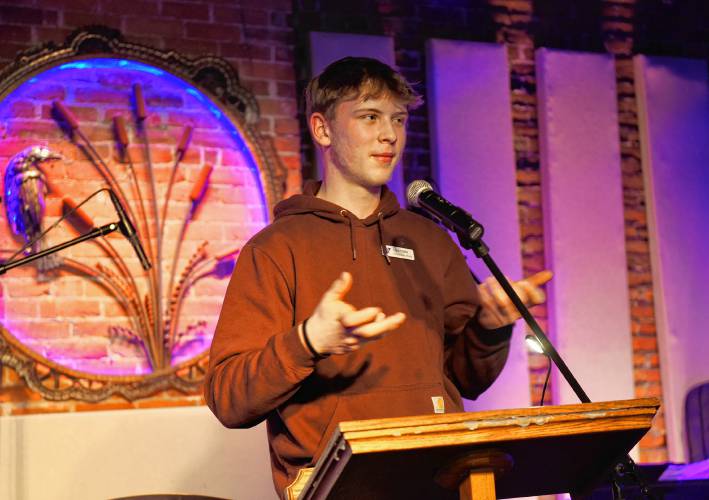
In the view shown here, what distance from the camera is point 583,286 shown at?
441cm

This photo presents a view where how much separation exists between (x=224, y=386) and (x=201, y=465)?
4.76ft

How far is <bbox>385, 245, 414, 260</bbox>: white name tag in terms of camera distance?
8.04ft

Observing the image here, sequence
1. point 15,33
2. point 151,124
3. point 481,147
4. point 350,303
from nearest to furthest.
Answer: point 350,303 → point 15,33 → point 151,124 → point 481,147

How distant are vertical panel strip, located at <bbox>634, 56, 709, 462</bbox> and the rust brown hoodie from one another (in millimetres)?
2171

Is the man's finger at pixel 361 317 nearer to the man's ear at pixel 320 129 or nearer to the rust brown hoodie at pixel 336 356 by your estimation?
the rust brown hoodie at pixel 336 356

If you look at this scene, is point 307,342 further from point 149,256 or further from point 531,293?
point 149,256

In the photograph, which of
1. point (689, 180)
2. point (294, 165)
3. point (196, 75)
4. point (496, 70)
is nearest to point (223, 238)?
point (294, 165)

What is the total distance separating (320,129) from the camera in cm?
264

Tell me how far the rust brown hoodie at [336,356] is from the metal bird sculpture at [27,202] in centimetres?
151

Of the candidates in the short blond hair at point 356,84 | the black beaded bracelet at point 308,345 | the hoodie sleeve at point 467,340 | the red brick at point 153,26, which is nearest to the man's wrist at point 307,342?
the black beaded bracelet at point 308,345

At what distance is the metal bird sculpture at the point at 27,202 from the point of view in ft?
12.1

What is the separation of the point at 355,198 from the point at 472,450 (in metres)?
1.05

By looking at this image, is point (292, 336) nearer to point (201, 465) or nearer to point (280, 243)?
point (280, 243)

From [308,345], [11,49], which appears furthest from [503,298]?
[11,49]
